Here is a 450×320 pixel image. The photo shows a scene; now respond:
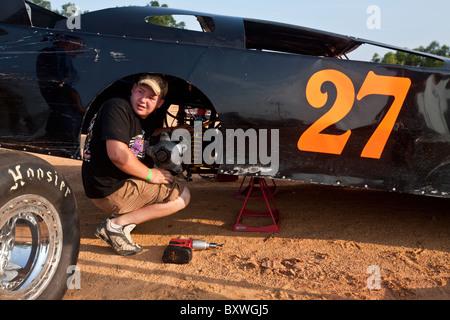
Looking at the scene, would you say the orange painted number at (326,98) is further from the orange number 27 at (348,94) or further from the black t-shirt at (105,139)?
the black t-shirt at (105,139)

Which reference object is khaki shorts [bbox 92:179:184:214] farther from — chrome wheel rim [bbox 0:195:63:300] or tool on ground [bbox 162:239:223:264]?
chrome wheel rim [bbox 0:195:63:300]

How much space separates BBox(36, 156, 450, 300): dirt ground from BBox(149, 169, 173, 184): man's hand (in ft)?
1.64

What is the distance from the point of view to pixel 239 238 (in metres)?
2.92

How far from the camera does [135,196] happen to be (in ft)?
8.92

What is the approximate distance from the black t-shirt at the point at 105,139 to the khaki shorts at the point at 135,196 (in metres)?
0.05

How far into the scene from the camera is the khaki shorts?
2672mm

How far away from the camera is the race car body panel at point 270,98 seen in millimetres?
2521

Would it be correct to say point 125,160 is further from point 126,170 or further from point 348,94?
point 348,94

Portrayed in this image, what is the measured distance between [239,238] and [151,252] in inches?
27.9

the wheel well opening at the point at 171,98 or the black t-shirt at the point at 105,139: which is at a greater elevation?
the wheel well opening at the point at 171,98

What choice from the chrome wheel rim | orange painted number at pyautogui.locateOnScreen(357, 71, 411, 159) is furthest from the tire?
orange painted number at pyautogui.locateOnScreen(357, 71, 411, 159)

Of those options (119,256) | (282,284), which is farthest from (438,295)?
(119,256)

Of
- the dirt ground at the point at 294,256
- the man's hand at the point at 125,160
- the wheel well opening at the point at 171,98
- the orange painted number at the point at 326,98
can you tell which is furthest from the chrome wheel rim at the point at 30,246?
the orange painted number at the point at 326,98

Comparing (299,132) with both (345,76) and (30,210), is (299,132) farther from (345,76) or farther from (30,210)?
(30,210)
